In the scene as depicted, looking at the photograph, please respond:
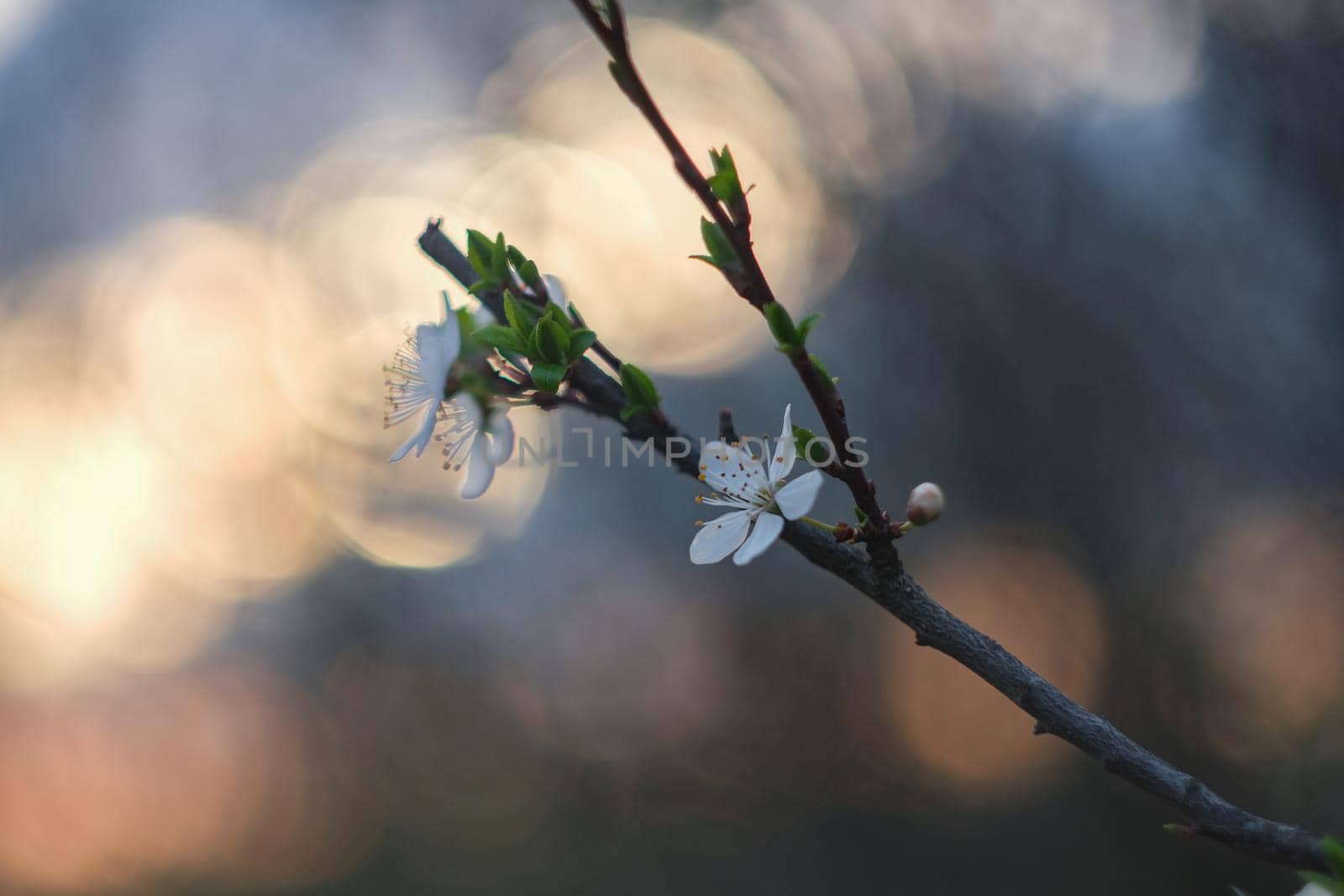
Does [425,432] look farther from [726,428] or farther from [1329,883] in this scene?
[1329,883]

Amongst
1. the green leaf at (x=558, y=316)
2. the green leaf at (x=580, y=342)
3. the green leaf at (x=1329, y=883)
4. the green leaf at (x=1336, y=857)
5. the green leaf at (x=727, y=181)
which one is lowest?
the green leaf at (x=1329, y=883)

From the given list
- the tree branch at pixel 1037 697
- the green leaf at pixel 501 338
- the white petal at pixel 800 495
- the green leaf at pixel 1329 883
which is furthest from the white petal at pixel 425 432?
the green leaf at pixel 1329 883

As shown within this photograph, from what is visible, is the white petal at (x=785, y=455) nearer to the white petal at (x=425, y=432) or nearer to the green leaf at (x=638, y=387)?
the green leaf at (x=638, y=387)

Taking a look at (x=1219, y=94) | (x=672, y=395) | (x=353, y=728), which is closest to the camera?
(x=1219, y=94)

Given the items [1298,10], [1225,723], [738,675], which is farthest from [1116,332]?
[738,675]

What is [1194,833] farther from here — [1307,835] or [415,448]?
[415,448]

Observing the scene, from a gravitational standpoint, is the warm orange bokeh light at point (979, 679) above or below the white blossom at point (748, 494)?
above

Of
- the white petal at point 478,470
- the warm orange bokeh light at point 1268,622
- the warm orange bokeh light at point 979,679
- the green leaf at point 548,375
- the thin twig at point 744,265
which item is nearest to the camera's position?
the thin twig at point 744,265
